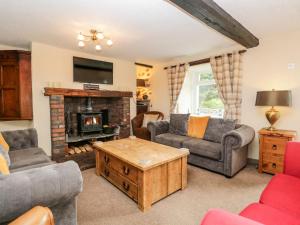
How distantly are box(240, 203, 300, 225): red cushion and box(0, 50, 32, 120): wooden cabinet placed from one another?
3.81 m

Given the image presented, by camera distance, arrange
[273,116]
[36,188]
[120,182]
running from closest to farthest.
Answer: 1. [36,188]
2. [120,182]
3. [273,116]

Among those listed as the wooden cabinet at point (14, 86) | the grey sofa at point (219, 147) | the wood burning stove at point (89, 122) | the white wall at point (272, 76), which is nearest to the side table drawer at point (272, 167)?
the grey sofa at point (219, 147)

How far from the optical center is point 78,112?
411cm

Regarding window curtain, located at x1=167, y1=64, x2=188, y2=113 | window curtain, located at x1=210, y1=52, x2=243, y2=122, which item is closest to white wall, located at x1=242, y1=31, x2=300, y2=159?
window curtain, located at x1=210, y1=52, x2=243, y2=122

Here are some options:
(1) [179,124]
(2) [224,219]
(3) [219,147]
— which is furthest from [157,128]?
(2) [224,219]

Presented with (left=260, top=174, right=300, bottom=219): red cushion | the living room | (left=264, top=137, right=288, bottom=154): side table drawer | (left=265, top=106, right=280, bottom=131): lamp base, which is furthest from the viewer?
(left=265, top=106, right=280, bottom=131): lamp base

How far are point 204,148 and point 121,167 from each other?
139 centimetres

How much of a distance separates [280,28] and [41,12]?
3.42 meters

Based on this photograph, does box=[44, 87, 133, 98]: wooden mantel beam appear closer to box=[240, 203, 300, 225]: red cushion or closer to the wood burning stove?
the wood burning stove

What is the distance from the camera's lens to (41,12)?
2221 millimetres

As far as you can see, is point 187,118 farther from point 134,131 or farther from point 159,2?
point 159,2

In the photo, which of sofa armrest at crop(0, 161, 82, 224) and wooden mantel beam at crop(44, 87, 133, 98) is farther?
wooden mantel beam at crop(44, 87, 133, 98)

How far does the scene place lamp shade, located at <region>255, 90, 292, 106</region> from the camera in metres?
2.63

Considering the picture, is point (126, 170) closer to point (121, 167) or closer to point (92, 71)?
point (121, 167)
